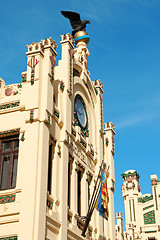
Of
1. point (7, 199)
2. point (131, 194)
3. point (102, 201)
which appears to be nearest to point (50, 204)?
point (7, 199)

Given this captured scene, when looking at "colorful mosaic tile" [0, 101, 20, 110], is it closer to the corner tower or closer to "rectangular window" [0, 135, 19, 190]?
"rectangular window" [0, 135, 19, 190]

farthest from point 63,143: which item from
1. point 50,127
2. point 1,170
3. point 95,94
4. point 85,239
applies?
point 95,94

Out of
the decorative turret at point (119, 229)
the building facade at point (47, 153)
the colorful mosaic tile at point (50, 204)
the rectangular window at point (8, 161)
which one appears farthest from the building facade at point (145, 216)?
the rectangular window at point (8, 161)

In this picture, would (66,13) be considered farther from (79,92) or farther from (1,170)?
(1,170)

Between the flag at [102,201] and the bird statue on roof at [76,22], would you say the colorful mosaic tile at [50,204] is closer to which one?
the flag at [102,201]

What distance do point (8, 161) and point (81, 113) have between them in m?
7.19

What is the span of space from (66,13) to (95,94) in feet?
21.7

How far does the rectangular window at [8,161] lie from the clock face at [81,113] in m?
5.72

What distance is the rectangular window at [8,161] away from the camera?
1975 cm

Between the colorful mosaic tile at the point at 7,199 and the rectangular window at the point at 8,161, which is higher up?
the rectangular window at the point at 8,161

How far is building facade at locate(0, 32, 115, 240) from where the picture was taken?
59.5 feet

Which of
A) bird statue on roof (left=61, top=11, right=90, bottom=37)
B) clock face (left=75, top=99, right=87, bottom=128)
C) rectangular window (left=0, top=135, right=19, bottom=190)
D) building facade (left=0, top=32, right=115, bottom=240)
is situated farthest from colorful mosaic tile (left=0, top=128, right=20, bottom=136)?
bird statue on roof (left=61, top=11, right=90, bottom=37)

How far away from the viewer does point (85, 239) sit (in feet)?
73.9

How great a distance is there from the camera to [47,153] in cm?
1959
